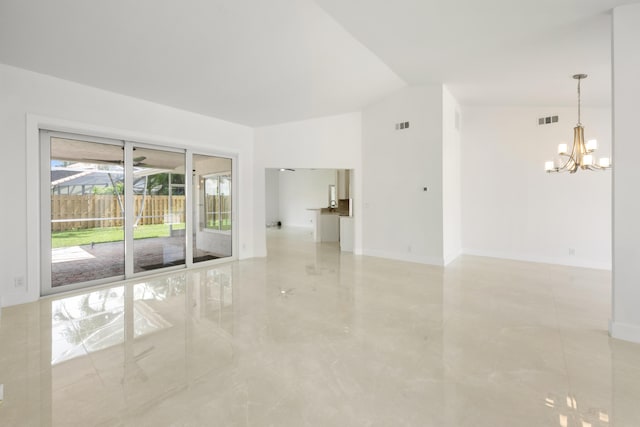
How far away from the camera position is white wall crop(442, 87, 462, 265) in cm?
627

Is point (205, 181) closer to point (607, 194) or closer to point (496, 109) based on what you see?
point (496, 109)

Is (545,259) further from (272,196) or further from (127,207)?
(272,196)

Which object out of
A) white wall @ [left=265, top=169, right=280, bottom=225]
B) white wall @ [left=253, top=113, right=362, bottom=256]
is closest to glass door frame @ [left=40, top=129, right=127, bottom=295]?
white wall @ [left=253, top=113, right=362, bottom=256]

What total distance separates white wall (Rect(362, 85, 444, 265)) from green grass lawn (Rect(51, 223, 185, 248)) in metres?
4.45

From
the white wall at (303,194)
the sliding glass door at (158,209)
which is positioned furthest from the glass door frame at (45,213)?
the white wall at (303,194)

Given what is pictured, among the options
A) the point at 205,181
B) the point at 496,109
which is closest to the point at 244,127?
the point at 205,181

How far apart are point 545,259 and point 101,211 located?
8476 millimetres

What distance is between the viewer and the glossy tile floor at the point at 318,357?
1949 millimetres

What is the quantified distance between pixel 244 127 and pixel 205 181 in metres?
1.47

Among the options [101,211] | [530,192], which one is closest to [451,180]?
[530,192]

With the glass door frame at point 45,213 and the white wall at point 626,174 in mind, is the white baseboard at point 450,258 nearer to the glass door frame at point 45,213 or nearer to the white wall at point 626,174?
the white wall at point 626,174

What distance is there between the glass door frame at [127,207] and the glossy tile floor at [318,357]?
1.20 feet

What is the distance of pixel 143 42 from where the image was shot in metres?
3.60

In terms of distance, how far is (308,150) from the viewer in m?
7.26
